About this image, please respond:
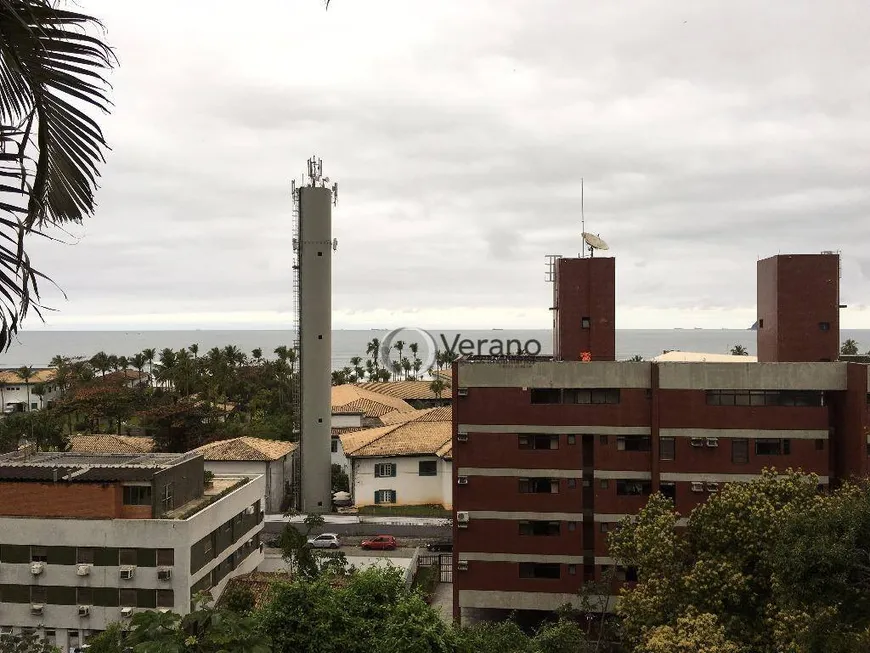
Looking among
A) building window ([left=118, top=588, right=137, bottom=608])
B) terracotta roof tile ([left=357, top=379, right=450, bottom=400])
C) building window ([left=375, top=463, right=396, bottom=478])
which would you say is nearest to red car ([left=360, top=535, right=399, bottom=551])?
building window ([left=375, top=463, right=396, bottom=478])

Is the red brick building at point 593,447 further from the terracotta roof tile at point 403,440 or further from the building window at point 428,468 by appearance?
the building window at point 428,468

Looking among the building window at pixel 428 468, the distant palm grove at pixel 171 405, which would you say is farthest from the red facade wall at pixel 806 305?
the distant palm grove at pixel 171 405

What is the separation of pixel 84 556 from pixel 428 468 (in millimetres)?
29098

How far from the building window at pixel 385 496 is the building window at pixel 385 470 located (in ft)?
4.33

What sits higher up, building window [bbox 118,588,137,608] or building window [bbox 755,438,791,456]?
building window [bbox 755,438,791,456]

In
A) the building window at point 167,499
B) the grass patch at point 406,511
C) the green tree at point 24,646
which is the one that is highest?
the building window at point 167,499

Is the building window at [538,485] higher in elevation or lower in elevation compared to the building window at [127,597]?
higher

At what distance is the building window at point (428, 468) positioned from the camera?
180 ft

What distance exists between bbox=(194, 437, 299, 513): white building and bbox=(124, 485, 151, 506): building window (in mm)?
21260

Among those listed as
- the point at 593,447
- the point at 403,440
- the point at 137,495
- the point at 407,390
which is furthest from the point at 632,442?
the point at 407,390

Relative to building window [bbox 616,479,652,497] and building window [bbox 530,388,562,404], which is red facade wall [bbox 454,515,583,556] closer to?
building window [bbox 616,479,652,497]

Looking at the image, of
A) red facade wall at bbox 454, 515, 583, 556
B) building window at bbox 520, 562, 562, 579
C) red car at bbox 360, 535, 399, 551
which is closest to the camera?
red facade wall at bbox 454, 515, 583, 556

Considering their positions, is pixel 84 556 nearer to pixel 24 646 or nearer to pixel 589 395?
pixel 24 646

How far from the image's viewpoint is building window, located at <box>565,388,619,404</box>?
109 feet
